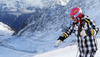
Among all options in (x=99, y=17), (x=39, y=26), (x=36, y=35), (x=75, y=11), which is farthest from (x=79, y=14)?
(x=39, y=26)

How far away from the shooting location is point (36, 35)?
62500mm

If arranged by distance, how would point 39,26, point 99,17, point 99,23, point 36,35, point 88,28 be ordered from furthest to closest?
point 39,26 → point 36,35 → point 99,17 → point 99,23 → point 88,28

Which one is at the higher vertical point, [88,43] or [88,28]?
[88,28]

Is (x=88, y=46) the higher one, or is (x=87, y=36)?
(x=87, y=36)

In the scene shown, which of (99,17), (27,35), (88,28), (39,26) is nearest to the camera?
(88,28)

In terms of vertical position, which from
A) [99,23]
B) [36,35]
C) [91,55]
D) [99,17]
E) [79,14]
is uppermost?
[36,35]

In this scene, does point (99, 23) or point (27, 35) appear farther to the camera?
point (27, 35)

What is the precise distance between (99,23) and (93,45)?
29753 millimetres

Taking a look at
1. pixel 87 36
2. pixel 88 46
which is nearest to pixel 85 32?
pixel 87 36

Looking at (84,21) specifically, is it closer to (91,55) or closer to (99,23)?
(91,55)

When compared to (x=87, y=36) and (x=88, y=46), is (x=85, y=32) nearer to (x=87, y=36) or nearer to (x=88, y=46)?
(x=87, y=36)

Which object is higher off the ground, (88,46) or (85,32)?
(85,32)

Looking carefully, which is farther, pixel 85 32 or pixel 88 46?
pixel 88 46

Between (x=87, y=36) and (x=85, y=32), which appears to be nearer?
(x=85, y=32)
